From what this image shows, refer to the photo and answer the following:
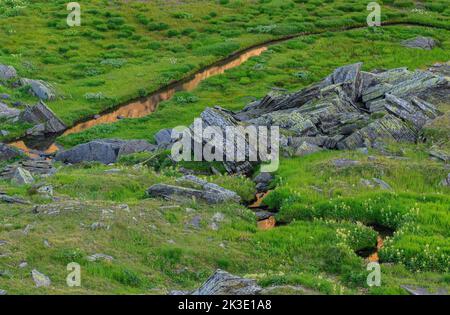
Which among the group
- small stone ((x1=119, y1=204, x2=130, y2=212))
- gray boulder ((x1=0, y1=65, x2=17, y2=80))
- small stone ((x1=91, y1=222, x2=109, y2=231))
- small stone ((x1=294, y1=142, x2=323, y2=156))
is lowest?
gray boulder ((x1=0, y1=65, x2=17, y2=80))

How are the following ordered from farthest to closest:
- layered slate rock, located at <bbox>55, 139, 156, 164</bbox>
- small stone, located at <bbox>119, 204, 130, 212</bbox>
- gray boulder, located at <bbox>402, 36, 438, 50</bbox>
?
gray boulder, located at <bbox>402, 36, 438, 50</bbox>, layered slate rock, located at <bbox>55, 139, 156, 164</bbox>, small stone, located at <bbox>119, 204, 130, 212</bbox>

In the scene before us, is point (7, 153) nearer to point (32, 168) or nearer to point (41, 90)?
point (32, 168)


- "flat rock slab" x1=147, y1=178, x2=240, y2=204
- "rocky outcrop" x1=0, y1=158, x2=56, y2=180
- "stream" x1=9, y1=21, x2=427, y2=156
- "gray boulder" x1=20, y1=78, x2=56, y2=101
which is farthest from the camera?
"gray boulder" x1=20, y1=78, x2=56, y2=101

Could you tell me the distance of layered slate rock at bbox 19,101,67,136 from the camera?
4519 centimetres

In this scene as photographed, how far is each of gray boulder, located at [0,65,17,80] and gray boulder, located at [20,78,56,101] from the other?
6.79 ft

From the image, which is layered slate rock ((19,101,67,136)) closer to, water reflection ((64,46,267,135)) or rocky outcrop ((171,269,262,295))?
water reflection ((64,46,267,135))

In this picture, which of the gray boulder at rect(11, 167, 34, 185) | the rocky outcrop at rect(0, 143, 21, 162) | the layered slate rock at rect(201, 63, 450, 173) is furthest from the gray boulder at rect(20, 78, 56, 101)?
the gray boulder at rect(11, 167, 34, 185)

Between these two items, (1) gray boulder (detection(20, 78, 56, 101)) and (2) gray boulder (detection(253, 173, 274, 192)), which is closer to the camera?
(2) gray boulder (detection(253, 173, 274, 192))

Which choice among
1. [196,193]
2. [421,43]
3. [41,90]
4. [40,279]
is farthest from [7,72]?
[40,279]

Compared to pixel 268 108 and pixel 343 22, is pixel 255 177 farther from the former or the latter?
pixel 343 22

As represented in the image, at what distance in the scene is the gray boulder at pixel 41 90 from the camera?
51.0 metres

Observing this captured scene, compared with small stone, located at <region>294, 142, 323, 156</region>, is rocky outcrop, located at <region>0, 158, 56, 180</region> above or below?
below

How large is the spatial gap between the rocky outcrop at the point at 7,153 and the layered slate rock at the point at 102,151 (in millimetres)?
2345

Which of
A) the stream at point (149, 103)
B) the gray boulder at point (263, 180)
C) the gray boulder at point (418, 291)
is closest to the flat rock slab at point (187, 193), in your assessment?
the gray boulder at point (263, 180)
